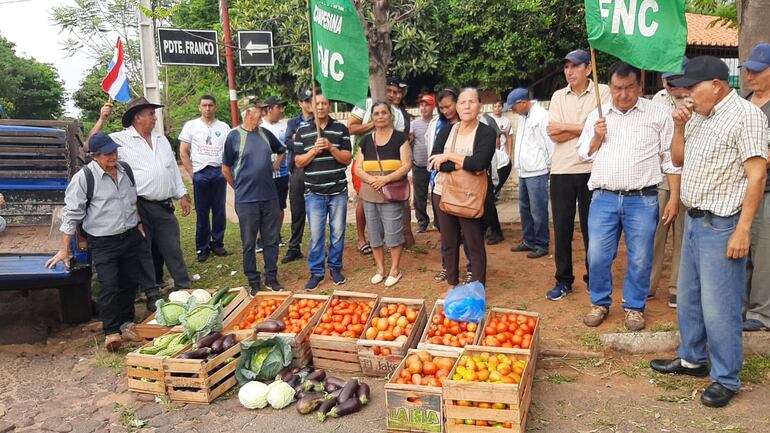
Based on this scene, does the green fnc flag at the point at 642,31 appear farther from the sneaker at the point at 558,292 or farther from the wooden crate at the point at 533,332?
the sneaker at the point at 558,292

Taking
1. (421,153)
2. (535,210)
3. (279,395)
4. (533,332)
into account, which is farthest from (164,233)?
(535,210)

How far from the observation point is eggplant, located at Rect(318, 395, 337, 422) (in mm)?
4020

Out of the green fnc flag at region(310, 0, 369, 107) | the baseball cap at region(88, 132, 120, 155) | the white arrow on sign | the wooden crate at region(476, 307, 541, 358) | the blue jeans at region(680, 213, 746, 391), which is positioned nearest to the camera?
the blue jeans at region(680, 213, 746, 391)

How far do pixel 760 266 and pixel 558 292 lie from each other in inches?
67.5

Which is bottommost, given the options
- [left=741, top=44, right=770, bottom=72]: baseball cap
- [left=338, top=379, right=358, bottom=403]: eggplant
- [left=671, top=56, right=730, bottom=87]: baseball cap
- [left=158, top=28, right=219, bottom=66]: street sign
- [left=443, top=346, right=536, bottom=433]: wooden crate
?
[left=338, top=379, right=358, bottom=403]: eggplant

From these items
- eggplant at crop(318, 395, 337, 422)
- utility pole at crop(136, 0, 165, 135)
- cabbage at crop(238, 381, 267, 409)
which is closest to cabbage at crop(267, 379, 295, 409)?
cabbage at crop(238, 381, 267, 409)

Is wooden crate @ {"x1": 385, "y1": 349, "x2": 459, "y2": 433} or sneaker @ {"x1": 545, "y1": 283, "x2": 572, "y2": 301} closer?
wooden crate @ {"x1": 385, "y1": 349, "x2": 459, "y2": 433}

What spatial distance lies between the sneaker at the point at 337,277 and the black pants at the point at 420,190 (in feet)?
6.96

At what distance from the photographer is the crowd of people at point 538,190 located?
372 centimetres

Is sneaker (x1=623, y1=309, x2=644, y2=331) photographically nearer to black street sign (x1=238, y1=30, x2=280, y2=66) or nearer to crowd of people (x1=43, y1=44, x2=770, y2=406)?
crowd of people (x1=43, y1=44, x2=770, y2=406)

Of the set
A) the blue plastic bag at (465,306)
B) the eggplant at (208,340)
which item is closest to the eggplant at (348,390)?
the blue plastic bag at (465,306)

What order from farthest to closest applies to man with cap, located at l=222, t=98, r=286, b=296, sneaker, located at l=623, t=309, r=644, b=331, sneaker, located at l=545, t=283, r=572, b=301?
man with cap, located at l=222, t=98, r=286, b=296
sneaker, located at l=545, t=283, r=572, b=301
sneaker, located at l=623, t=309, r=644, b=331

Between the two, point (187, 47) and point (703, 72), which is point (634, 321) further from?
point (187, 47)

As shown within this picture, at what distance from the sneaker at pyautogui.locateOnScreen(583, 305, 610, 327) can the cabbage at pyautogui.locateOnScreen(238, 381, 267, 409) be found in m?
2.70
